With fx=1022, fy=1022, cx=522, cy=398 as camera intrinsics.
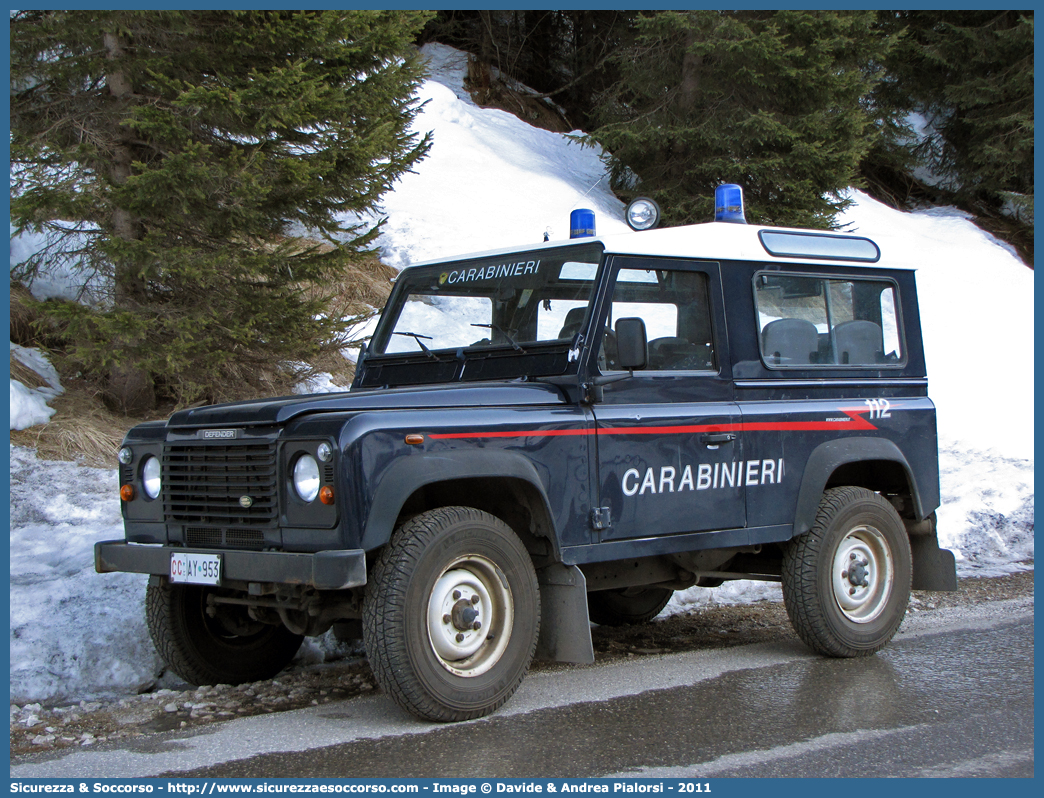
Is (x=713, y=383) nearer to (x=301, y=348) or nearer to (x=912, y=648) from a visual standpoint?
(x=912, y=648)

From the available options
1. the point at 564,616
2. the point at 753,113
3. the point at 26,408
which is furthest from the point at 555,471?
the point at 753,113

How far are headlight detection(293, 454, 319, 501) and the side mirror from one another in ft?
5.18

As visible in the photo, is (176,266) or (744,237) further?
(176,266)

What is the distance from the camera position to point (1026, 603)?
6984 millimetres

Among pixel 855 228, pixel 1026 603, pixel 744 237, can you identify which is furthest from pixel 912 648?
pixel 855 228

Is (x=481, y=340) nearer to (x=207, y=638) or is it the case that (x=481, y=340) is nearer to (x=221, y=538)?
(x=221, y=538)

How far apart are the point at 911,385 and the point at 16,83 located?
8142 mm

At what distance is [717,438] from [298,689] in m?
2.58

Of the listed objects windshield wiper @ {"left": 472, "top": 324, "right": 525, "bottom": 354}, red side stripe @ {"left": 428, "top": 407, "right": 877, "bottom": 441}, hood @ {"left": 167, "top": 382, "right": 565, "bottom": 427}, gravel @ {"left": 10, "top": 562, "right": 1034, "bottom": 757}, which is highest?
windshield wiper @ {"left": 472, "top": 324, "right": 525, "bottom": 354}

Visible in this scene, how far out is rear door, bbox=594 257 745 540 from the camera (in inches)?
201

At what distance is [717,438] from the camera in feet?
17.8

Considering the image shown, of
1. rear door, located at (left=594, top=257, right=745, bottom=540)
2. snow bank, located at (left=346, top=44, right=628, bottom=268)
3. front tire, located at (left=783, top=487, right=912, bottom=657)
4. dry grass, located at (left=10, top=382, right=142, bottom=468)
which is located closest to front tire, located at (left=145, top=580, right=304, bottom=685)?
rear door, located at (left=594, top=257, right=745, bottom=540)

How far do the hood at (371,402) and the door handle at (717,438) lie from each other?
A: 90 centimetres

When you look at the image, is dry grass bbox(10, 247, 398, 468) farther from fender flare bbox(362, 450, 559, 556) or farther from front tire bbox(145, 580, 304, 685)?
fender flare bbox(362, 450, 559, 556)
